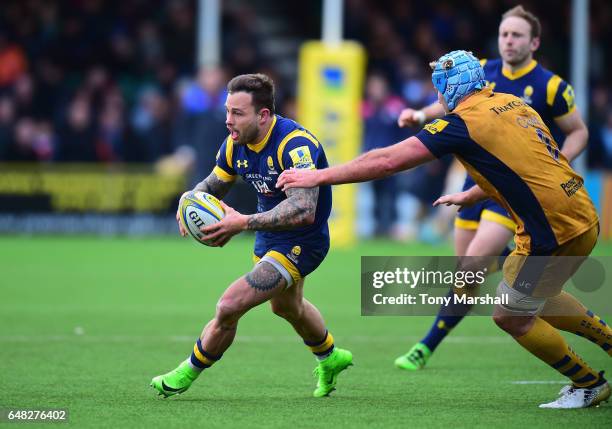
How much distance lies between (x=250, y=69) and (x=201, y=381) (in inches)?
573

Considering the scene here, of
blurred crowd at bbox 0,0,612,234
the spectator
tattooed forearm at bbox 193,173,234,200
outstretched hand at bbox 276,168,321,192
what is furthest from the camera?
blurred crowd at bbox 0,0,612,234

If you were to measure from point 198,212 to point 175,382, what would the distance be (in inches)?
42.6

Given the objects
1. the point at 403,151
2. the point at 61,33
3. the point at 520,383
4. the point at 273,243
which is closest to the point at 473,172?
the point at 403,151

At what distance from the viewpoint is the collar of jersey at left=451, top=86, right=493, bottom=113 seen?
20.8 ft

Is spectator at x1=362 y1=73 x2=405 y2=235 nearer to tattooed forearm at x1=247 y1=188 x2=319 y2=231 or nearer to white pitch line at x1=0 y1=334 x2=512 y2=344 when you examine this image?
white pitch line at x1=0 y1=334 x2=512 y2=344

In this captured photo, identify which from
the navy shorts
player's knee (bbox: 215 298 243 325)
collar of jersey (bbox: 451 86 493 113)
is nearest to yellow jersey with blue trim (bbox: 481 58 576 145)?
collar of jersey (bbox: 451 86 493 113)

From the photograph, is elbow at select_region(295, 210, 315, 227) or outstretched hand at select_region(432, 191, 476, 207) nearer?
elbow at select_region(295, 210, 315, 227)

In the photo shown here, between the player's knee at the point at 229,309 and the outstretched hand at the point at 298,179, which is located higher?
the outstretched hand at the point at 298,179

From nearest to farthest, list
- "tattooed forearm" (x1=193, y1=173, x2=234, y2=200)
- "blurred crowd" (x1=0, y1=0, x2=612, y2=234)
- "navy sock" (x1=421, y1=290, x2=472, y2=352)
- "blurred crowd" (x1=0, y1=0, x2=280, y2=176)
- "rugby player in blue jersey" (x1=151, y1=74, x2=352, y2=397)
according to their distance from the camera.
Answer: "rugby player in blue jersey" (x1=151, y1=74, x2=352, y2=397) < "tattooed forearm" (x1=193, y1=173, x2=234, y2=200) < "navy sock" (x1=421, y1=290, x2=472, y2=352) < "blurred crowd" (x1=0, y1=0, x2=612, y2=234) < "blurred crowd" (x1=0, y1=0, x2=280, y2=176)

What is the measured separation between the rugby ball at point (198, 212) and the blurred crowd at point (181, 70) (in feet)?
39.4

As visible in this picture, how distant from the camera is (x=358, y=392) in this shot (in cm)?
738

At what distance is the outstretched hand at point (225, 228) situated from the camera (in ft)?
21.1

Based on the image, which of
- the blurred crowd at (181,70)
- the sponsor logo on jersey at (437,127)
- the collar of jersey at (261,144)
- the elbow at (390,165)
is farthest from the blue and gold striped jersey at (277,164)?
the blurred crowd at (181,70)

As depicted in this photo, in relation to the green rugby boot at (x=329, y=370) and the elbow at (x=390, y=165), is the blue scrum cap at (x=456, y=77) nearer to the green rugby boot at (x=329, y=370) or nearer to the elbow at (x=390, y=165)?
the elbow at (x=390, y=165)
